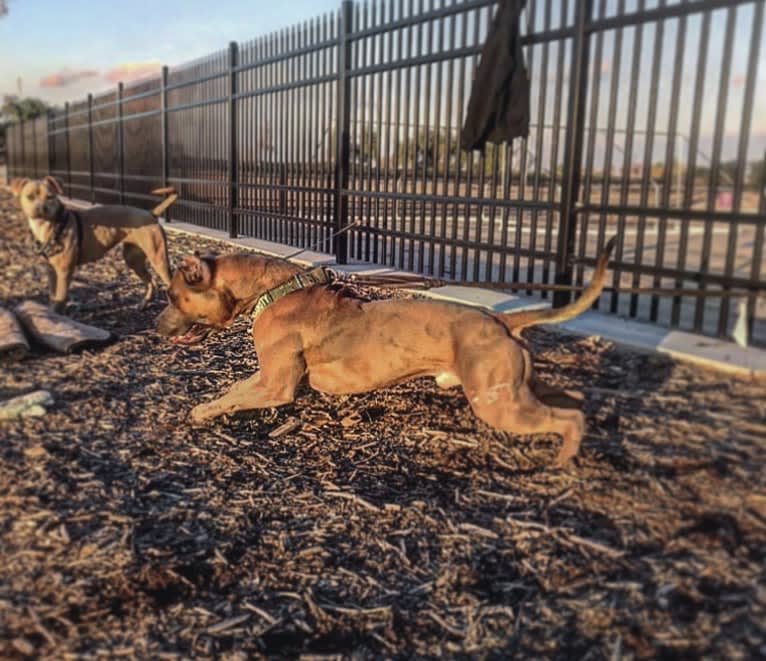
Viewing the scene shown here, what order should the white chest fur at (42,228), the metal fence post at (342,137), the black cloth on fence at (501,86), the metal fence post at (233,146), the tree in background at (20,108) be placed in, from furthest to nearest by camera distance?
1. the tree in background at (20,108)
2. the metal fence post at (233,146)
3. the metal fence post at (342,137)
4. the white chest fur at (42,228)
5. the black cloth on fence at (501,86)

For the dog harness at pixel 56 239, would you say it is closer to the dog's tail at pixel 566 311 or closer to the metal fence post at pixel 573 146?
the metal fence post at pixel 573 146

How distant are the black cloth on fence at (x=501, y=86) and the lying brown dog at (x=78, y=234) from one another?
3637mm

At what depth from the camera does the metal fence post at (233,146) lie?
13062mm

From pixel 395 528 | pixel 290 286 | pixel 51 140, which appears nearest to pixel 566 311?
pixel 395 528

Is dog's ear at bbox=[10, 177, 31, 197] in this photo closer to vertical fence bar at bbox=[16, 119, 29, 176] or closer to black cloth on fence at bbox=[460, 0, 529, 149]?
black cloth on fence at bbox=[460, 0, 529, 149]

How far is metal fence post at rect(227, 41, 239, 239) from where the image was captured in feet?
42.9

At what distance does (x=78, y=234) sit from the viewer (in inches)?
326

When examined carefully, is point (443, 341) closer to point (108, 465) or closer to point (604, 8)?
point (108, 465)

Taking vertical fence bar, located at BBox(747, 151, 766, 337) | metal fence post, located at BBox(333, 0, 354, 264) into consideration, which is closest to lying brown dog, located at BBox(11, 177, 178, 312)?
metal fence post, located at BBox(333, 0, 354, 264)

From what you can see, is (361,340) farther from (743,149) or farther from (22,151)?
(22,151)

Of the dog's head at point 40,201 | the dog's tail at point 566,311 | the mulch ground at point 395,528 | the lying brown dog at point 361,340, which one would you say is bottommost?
the mulch ground at point 395,528

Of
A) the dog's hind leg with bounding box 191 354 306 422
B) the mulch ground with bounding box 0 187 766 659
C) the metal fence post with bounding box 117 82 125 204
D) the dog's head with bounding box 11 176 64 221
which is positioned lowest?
the mulch ground with bounding box 0 187 766 659

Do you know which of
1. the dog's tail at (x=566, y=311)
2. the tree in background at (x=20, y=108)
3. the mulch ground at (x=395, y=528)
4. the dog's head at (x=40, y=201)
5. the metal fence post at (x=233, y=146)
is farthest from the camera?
the tree in background at (x=20, y=108)

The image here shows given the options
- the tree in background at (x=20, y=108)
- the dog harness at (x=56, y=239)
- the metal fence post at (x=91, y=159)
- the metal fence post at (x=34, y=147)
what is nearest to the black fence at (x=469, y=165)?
the dog harness at (x=56, y=239)
